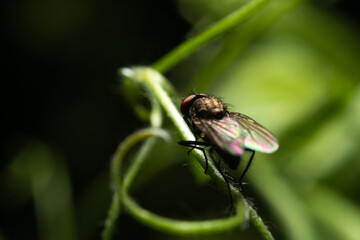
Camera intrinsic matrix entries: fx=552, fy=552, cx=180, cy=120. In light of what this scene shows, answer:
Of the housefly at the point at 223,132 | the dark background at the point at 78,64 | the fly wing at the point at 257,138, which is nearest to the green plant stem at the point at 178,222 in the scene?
the housefly at the point at 223,132

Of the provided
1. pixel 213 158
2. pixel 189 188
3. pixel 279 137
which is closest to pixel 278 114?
pixel 279 137

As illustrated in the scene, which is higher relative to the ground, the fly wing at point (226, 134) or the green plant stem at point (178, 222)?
the fly wing at point (226, 134)

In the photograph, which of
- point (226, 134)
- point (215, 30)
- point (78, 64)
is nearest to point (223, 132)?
point (226, 134)

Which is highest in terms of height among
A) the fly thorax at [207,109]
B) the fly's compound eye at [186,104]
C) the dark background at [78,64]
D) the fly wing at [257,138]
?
the fly wing at [257,138]

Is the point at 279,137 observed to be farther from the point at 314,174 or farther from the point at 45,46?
the point at 45,46

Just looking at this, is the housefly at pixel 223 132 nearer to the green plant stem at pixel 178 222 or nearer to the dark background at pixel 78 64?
the green plant stem at pixel 178 222

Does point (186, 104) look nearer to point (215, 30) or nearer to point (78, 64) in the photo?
point (215, 30)

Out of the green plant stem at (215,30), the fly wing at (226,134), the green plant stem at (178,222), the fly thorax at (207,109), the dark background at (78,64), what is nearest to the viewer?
the green plant stem at (178,222)
